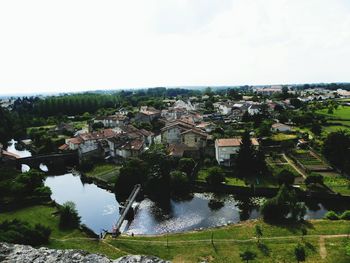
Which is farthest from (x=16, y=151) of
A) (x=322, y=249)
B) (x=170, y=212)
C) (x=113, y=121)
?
(x=322, y=249)

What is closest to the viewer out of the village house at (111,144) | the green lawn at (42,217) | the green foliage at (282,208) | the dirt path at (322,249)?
the dirt path at (322,249)

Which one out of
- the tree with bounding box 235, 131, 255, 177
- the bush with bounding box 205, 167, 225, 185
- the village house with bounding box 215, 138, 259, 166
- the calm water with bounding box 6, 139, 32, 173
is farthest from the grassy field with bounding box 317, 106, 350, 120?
the calm water with bounding box 6, 139, 32, 173

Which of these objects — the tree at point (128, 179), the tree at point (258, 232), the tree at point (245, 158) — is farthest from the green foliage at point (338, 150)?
the tree at point (128, 179)

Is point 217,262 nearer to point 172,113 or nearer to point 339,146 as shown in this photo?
point 339,146

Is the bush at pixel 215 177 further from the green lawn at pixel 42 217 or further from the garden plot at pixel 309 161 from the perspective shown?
the green lawn at pixel 42 217

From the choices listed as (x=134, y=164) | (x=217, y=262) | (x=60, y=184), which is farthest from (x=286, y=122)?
(x=217, y=262)

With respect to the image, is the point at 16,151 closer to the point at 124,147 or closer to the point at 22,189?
the point at 124,147

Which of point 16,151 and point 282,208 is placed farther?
point 16,151
